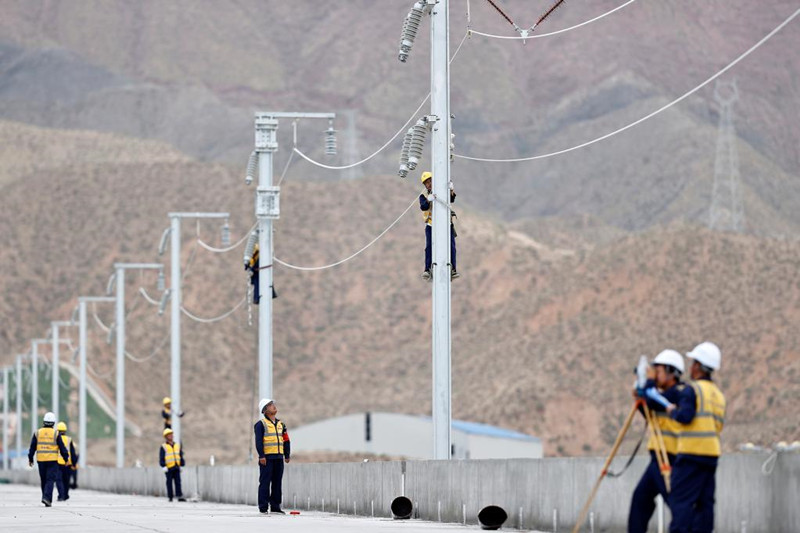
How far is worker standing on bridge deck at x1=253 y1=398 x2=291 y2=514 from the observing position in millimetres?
Answer: 26984

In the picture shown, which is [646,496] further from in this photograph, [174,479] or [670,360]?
[174,479]

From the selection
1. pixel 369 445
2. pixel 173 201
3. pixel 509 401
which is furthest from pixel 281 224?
pixel 369 445

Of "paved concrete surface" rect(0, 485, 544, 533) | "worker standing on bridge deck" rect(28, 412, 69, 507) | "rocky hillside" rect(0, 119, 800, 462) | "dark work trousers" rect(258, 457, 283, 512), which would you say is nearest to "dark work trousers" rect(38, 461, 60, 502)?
"worker standing on bridge deck" rect(28, 412, 69, 507)

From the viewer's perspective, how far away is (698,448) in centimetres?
1349

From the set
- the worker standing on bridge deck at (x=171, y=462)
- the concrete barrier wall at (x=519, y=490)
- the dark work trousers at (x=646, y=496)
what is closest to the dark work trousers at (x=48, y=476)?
the concrete barrier wall at (x=519, y=490)

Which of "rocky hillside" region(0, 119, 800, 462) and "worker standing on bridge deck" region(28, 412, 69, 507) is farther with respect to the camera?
"rocky hillside" region(0, 119, 800, 462)

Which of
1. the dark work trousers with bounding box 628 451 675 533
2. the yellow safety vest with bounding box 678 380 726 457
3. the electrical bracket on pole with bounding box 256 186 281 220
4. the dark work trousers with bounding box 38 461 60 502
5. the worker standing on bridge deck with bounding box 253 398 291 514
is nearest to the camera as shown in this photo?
the yellow safety vest with bounding box 678 380 726 457

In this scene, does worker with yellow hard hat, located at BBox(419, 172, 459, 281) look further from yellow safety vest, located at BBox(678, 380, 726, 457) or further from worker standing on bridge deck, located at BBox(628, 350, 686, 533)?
yellow safety vest, located at BBox(678, 380, 726, 457)

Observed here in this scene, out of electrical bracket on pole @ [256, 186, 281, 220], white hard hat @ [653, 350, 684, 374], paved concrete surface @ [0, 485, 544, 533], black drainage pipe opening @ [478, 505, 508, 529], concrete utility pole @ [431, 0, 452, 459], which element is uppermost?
electrical bracket on pole @ [256, 186, 281, 220]

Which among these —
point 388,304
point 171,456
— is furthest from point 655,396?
point 388,304

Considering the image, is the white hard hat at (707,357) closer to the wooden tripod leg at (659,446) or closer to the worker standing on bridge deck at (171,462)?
the wooden tripod leg at (659,446)

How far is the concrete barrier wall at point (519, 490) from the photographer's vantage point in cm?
1535

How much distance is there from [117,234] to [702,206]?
5971 centimetres

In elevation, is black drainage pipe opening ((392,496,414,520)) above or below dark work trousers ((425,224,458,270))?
below
